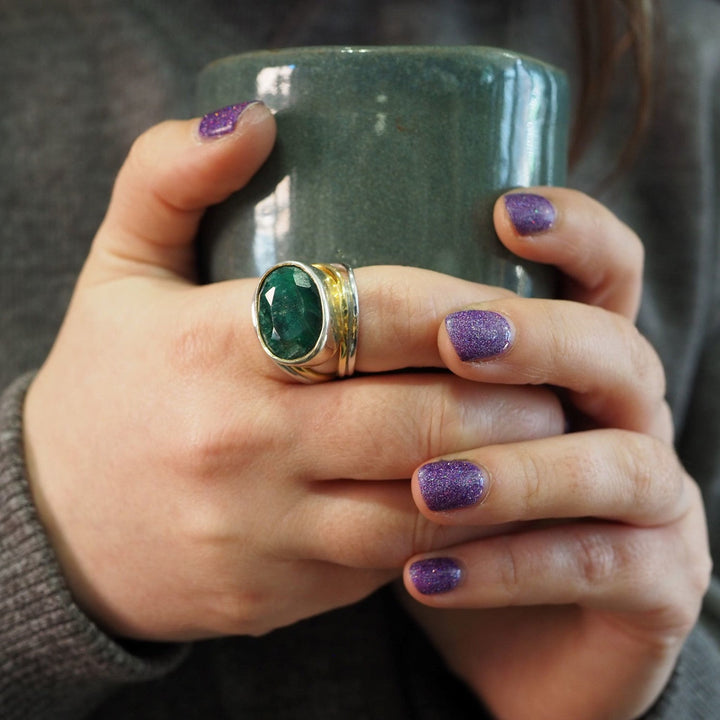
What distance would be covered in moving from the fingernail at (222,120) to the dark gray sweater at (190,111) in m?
0.48

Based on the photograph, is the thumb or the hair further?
the hair

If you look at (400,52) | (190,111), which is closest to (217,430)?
(400,52)

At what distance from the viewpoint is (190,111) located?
95 centimetres

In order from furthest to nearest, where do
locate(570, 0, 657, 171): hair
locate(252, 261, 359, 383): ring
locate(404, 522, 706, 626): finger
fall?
locate(570, 0, 657, 171): hair
locate(404, 522, 706, 626): finger
locate(252, 261, 359, 383): ring

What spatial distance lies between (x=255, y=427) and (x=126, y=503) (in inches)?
5.9

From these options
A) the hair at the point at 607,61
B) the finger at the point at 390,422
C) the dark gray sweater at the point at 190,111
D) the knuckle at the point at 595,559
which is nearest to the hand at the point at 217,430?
the finger at the point at 390,422

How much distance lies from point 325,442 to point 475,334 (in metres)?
0.13

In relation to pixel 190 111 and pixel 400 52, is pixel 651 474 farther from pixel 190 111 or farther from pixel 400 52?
pixel 190 111

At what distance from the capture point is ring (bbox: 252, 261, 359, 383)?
0.45 m

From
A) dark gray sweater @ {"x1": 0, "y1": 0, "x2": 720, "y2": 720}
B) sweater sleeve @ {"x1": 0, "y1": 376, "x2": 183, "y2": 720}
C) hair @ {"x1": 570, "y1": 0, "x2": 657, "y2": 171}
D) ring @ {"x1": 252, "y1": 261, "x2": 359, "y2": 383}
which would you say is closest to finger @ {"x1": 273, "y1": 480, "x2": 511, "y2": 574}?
ring @ {"x1": 252, "y1": 261, "x2": 359, "y2": 383}

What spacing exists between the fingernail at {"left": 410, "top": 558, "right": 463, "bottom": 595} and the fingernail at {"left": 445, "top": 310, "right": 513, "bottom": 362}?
0.17 metres

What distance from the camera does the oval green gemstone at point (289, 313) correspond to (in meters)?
0.45

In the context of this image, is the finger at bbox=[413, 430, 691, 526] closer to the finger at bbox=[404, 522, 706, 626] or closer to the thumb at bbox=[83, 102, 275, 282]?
the finger at bbox=[404, 522, 706, 626]

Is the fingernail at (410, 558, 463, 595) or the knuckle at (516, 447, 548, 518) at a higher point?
the knuckle at (516, 447, 548, 518)
